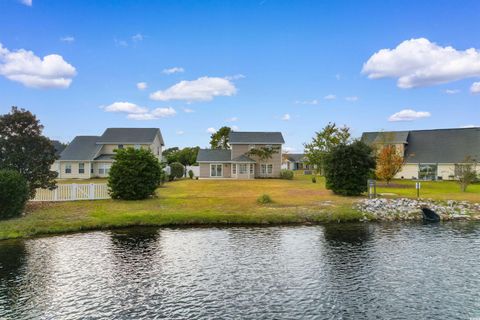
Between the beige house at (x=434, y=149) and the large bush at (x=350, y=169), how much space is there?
684 inches

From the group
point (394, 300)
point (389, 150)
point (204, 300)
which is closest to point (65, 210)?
point (204, 300)

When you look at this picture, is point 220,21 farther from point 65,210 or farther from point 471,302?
point 471,302

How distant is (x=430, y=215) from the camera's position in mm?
27062

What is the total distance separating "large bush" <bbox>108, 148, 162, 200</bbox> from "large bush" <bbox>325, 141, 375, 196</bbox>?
55.8 feet

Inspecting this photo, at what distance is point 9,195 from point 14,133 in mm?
4762

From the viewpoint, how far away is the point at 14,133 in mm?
24094

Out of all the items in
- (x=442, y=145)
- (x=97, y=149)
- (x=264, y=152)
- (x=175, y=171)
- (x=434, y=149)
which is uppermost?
(x=442, y=145)

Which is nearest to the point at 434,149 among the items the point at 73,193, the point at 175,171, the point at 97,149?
the point at 175,171

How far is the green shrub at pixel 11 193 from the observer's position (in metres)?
21.6

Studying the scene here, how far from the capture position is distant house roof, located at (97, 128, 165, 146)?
56156 mm

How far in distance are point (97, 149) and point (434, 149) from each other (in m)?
52.2

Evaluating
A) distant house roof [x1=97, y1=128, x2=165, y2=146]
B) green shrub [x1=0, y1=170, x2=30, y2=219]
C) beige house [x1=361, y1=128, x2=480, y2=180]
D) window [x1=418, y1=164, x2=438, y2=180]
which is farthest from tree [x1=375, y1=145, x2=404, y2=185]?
green shrub [x1=0, y1=170, x2=30, y2=219]

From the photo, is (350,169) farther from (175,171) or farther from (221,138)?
(221,138)

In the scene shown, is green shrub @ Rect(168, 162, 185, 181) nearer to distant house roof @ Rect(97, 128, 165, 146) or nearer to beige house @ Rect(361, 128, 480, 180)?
distant house roof @ Rect(97, 128, 165, 146)
